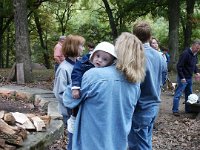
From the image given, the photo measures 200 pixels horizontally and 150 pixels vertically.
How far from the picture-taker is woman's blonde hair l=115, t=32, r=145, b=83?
2.94 m

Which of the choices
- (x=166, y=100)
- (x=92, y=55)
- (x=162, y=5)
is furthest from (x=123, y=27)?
(x=92, y=55)

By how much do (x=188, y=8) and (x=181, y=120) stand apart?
12.7 meters

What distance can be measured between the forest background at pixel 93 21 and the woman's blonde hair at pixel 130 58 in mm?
14806

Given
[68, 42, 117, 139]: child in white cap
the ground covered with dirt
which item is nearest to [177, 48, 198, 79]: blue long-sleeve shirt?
the ground covered with dirt

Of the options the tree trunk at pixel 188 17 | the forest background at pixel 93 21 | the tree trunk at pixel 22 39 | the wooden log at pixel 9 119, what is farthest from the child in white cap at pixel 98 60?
the tree trunk at pixel 188 17

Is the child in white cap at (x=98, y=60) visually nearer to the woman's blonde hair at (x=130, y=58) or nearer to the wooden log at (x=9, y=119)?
the woman's blonde hair at (x=130, y=58)

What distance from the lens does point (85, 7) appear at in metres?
29.0

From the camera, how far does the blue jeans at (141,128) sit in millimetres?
4078

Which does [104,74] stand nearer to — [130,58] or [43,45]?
[130,58]

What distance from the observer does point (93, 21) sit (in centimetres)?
2827

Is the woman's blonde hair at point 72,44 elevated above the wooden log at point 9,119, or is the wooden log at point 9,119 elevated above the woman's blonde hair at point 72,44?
the woman's blonde hair at point 72,44

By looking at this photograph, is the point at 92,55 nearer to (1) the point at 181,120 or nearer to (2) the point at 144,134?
(2) the point at 144,134

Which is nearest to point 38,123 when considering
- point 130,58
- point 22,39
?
point 130,58

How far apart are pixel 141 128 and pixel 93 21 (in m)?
24.5
